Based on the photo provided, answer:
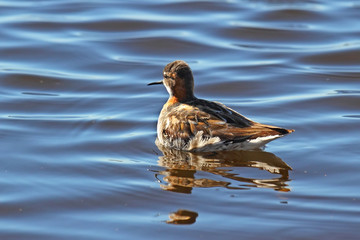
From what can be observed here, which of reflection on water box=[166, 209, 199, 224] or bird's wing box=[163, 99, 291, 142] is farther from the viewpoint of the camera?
bird's wing box=[163, 99, 291, 142]

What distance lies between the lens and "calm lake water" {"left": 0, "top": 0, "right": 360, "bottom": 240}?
21.6 ft

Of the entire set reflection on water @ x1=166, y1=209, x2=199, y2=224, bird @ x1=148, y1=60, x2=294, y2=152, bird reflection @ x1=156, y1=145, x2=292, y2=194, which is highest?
bird @ x1=148, y1=60, x2=294, y2=152

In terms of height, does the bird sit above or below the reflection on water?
above

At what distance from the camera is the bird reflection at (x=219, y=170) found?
24.1ft

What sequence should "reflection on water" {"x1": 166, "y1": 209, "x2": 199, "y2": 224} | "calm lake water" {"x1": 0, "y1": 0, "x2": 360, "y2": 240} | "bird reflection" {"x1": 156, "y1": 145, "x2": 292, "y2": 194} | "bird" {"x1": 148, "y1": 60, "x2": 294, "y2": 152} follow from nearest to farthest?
"reflection on water" {"x1": 166, "y1": 209, "x2": 199, "y2": 224} < "calm lake water" {"x1": 0, "y1": 0, "x2": 360, "y2": 240} < "bird reflection" {"x1": 156, "y1": 145, "x2": 292, "y2": 194} < "bird" {"x1": 148, "y1": 60, "x2": 294, "y2": 152}

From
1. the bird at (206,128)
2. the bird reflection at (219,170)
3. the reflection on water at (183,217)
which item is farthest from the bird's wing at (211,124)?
the reflection on water at (183,217)

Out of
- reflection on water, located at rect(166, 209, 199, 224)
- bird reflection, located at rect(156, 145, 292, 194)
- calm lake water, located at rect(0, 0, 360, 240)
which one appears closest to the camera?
reflection on water, located at rect(166, 209, 199, 224)

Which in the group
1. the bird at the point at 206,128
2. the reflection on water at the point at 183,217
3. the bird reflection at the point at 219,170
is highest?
the bird at the point at 206,128

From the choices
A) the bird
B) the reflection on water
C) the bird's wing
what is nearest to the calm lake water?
the reflection on water

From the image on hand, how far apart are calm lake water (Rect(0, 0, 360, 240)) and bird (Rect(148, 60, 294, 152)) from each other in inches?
6.2

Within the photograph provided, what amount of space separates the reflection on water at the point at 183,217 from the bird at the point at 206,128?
1.74 m

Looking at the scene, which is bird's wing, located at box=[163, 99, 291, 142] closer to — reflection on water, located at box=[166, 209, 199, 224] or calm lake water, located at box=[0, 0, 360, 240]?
calm lake water, located at box=[0, 0, 360, 240]

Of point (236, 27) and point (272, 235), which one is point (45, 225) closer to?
point (272, 235)

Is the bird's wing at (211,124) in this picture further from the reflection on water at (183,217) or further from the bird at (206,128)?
the reflection on water at (183,217)
